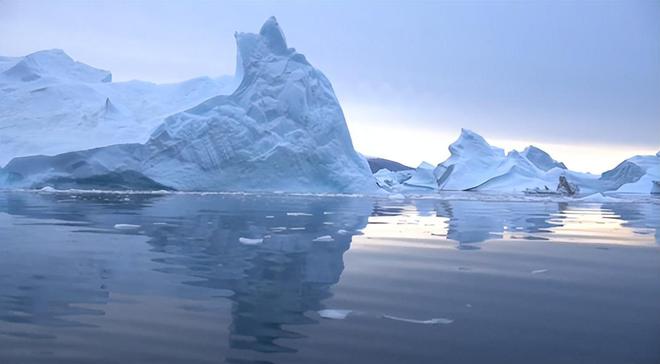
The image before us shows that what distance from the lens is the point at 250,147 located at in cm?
2631

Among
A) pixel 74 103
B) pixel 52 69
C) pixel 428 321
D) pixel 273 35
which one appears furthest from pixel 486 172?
pixel 428 321

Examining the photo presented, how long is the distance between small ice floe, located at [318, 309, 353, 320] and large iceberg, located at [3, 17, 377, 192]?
880 inches

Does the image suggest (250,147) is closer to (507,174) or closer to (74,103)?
(74,103)

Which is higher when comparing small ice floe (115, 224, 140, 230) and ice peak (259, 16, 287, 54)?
ice peak (259, 16, 287, 54)

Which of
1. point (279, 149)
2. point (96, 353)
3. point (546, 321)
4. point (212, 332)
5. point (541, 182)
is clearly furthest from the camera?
point (541, 182)

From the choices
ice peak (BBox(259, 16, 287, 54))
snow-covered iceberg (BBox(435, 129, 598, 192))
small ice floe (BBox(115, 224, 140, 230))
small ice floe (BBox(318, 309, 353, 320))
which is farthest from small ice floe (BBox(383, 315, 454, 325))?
snow-covered iceberg (BBox(435, 129, 598, 192))

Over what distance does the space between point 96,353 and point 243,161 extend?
24342 mm

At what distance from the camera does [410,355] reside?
2.41 m

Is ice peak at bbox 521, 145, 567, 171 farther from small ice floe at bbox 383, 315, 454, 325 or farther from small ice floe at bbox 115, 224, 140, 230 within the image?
small ice floe at bbox 383, 315, 454, 325

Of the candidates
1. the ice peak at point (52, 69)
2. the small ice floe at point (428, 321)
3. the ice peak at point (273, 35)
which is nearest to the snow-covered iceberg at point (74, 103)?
the ice peak at point (52, 69)

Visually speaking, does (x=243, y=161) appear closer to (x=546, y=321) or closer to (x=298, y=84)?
(x=298, y=84)

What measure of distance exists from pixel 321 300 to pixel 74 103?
1063 inches

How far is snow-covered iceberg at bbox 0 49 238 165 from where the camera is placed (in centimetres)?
2417

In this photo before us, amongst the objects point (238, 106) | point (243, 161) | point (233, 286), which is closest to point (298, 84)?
point (238, 106)
